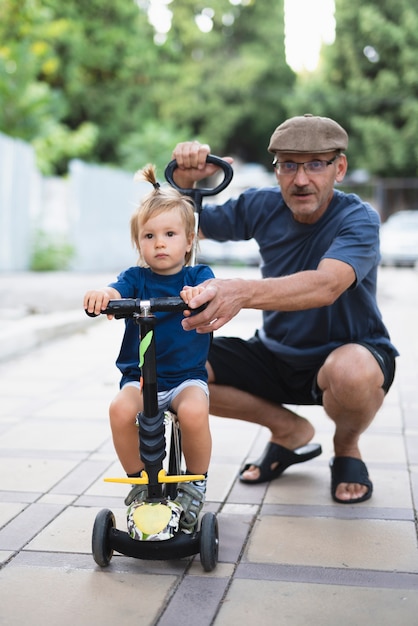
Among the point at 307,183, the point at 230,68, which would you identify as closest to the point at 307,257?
the point at 307,183

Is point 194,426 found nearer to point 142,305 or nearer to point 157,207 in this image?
point 142,305

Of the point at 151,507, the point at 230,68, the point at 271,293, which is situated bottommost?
the point at 151,507

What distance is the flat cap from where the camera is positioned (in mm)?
3438

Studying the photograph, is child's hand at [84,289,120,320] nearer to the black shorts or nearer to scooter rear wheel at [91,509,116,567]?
scooter rear wheel at [91,509,116,567]

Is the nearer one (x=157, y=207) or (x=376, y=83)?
(x=157, y=207)

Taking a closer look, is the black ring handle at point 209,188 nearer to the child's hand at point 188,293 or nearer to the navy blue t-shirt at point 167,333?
the navy blue t-shirt at point 167,333

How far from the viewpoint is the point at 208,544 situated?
9.11 ft

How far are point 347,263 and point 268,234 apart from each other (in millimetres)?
605

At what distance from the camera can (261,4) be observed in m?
37.3

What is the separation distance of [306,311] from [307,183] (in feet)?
1.86

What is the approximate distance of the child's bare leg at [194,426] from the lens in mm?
2852

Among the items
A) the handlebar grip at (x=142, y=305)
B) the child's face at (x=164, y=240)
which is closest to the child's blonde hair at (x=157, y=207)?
the child's face at (x=164, y=240)

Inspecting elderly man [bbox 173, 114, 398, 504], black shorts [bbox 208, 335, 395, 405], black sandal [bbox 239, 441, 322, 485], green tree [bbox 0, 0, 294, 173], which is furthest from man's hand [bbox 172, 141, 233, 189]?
green tree [bbox 0, 0, 294, 173]

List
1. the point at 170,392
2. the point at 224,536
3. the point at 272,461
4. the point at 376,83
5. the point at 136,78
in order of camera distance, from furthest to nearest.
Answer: the point at 376,83, the point at 136,78, the point at 272,461, the point at 224,536, the point at 170,392
